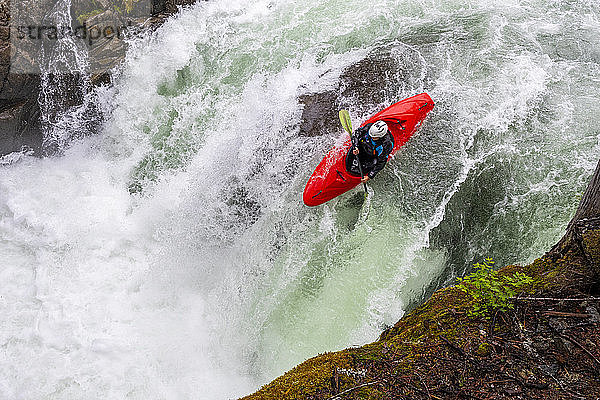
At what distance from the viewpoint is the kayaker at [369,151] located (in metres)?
5.32

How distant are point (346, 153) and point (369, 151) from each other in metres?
0.34

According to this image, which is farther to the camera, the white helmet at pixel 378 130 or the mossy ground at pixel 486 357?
the white helmet at pixel 378 130

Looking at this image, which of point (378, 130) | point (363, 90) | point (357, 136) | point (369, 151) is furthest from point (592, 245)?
point (363, 90)

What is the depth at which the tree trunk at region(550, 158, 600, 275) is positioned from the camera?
2639 millimetres

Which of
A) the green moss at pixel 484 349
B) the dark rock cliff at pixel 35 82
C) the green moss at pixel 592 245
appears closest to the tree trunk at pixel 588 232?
the green moss at pixel 592 245

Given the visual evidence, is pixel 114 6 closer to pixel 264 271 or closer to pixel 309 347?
pixel 264 271

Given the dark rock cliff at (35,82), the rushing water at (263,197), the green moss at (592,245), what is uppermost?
the dark rock cliff at (35,82)

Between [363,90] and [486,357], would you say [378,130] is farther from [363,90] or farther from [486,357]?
[486,357]

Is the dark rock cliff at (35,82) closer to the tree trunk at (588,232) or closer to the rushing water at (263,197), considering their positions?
the rushing water at (263,197)

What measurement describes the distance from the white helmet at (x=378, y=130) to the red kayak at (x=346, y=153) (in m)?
0.51

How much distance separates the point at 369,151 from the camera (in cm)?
535

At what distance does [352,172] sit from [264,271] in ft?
5.83

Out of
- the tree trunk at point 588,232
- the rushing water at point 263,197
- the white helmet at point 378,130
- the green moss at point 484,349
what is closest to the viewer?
the green moss at point 484,349

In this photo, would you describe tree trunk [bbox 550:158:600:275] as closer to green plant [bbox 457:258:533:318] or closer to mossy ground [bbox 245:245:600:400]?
mossy ground [bbox 245:245:600:400]
